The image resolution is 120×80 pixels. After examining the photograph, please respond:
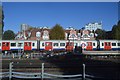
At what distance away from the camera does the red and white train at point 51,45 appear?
49.8 m

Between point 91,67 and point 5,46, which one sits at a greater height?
point 5,46

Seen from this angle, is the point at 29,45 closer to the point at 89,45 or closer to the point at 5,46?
the point at 5,46

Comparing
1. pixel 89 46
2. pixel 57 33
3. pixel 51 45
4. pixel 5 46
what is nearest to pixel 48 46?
pixel 51 45

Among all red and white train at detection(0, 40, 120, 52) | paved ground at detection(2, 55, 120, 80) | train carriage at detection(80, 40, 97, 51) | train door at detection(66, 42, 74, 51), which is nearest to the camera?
paved ground at detection(2, 55, 120, 80)

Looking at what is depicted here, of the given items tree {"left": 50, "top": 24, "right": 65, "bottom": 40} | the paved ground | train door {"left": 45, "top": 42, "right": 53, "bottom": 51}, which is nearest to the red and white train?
train door {"left": 45, "top": 42, "right": 53, "bottom": 51}

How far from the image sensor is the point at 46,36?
361 ft

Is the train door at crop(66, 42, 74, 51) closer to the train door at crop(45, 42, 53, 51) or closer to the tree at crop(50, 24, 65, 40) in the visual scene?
the train door at crop(45, 42, 53, 51)

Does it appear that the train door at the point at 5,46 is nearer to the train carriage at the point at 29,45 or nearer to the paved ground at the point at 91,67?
the train carriage at the point at 29,45

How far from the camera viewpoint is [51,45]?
166 ft

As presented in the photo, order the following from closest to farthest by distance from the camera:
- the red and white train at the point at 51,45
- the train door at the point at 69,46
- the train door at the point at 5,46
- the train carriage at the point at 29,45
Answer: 1. the train door at the point at 5,46
2. the red and white train at the point at 51,45
3. the train carriage at the point at 29,45
4. the train door at the point at 69,46

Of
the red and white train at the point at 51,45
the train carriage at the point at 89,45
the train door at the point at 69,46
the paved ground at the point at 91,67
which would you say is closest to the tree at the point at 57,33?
the red and white train at the point at 51,45

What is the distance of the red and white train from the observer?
4981 cm

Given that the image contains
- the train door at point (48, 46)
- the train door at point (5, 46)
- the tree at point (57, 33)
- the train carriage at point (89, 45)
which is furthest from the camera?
the tree at point (57, 33)

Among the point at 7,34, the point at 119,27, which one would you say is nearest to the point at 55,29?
the point at 7,34
